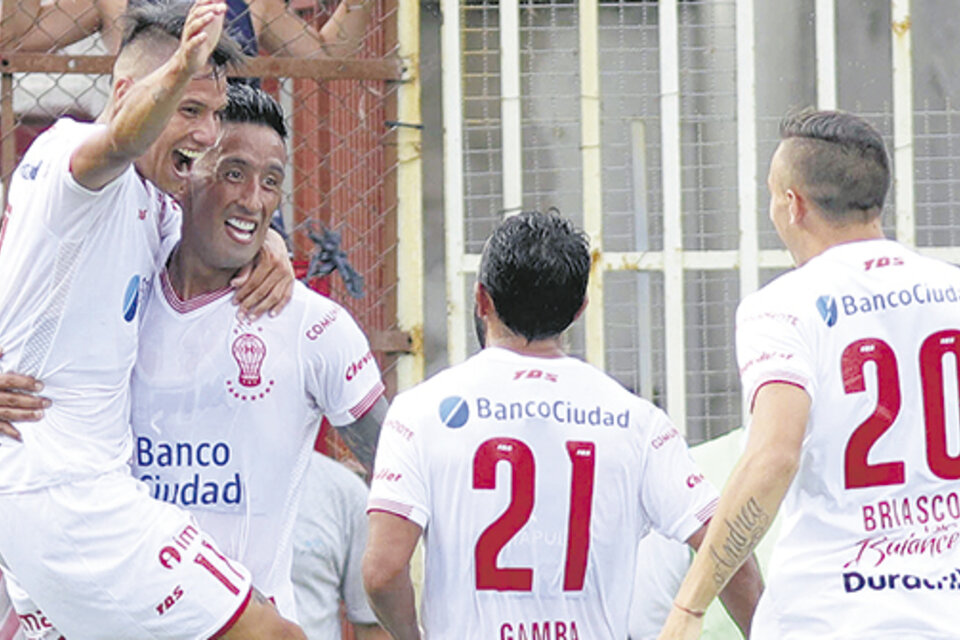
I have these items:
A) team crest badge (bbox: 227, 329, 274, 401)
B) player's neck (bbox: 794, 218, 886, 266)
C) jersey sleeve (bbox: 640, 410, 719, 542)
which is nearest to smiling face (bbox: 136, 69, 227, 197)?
team crest badge (bbox: 227, 329, 274, 401)

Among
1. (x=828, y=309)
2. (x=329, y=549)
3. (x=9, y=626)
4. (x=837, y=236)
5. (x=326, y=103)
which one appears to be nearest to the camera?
(x=828, y=309)

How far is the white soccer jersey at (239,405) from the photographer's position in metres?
4.46

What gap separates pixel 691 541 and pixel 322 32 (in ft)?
9.82

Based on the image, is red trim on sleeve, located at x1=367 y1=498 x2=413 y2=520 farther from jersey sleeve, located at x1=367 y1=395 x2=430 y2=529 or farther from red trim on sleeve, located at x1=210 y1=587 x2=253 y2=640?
red trim on sleeve, located at x1=210 y1=587 x2=253 y2=640

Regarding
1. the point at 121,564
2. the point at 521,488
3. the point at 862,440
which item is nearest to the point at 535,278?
the point at 521,488

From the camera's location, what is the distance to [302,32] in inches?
257

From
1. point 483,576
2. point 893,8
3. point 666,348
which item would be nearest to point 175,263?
point 483,576

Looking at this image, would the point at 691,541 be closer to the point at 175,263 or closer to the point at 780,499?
the point at 780,499

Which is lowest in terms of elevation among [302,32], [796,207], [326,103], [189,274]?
[189,274]

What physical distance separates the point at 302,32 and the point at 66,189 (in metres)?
2.59

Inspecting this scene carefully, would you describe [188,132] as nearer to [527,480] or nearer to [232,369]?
[232,369]

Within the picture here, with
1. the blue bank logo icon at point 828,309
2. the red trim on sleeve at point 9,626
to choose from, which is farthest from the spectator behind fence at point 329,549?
the blue bank logo icon at point 828,309

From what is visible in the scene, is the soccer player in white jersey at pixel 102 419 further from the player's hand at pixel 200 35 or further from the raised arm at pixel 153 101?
the player's hand at pixel 200 35

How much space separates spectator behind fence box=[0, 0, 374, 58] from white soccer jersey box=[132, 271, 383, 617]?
1949 mm
